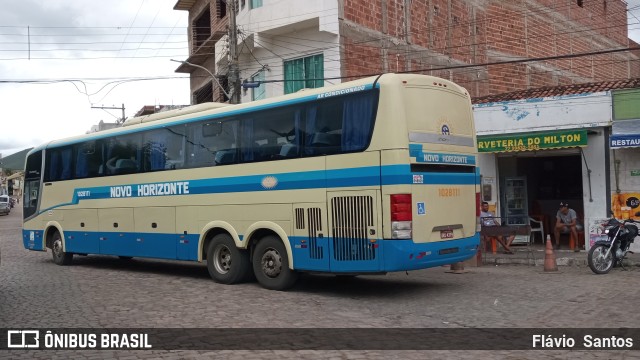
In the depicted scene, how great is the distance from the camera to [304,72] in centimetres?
2186

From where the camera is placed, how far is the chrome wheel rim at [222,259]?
1140 centimetres

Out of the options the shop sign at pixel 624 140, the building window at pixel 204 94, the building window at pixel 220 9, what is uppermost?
the building window at pixel 220 9

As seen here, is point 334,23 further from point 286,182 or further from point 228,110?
point 286,182

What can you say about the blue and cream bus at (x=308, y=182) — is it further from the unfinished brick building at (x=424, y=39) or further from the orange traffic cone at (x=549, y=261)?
the unfinished brick building at (x=424, y=39)

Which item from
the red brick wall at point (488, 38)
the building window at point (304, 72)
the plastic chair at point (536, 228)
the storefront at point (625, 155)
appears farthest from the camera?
the red brick wall at point (488, 38)

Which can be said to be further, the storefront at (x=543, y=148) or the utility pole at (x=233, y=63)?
the utility pole at (x=233, y=63)

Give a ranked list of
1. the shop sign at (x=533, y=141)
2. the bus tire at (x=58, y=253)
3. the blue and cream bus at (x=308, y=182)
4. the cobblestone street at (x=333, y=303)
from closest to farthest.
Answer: the cobblestone street at (x=333, y=303)
the blue and cream bus at (x=308, y=182)
the bus tire at (x=58, y=253)
the shop sign at (x=533, y=141)

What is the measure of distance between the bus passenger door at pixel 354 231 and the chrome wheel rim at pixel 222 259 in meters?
2.79

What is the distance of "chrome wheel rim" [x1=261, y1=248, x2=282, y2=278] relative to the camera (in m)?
10.4

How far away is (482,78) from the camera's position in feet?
93.0

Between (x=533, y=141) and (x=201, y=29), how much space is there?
77.5 ft

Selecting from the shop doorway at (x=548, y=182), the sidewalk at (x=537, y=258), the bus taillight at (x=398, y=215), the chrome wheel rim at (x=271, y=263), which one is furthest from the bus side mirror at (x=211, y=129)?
the shop doorway at (x=548, y=182)

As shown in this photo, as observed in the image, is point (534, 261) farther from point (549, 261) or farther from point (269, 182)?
point (269, 182)

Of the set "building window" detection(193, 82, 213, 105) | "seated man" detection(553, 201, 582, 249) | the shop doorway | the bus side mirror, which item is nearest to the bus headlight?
the bus side mirror
